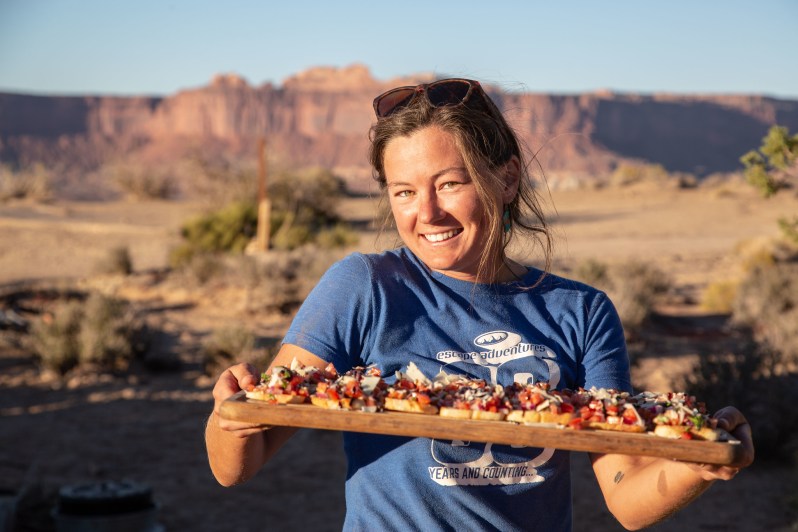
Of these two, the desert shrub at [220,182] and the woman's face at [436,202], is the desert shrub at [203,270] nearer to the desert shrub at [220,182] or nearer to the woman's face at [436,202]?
the desert shrub at [220,182]

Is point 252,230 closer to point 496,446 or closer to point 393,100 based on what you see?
point 393,100

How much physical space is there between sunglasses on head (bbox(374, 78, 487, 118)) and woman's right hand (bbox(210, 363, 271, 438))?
665mm

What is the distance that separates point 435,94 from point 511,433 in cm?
81

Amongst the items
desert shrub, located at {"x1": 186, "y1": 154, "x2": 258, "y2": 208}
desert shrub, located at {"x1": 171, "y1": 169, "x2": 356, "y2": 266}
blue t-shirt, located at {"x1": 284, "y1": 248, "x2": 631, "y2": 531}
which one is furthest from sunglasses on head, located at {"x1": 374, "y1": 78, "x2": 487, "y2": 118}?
desert shrub, located at {"x1": 186, "y1": 154, "x2": 258, "y2": 208}

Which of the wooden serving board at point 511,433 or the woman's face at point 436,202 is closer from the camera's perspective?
the wooden serving board at point 511,433

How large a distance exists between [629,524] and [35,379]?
9.11 m

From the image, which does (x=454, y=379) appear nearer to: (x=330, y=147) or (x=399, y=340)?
(x=399, y=340)

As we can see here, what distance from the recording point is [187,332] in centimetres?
1283

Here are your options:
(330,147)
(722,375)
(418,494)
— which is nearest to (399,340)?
(418,494)

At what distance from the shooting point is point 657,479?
187 cm

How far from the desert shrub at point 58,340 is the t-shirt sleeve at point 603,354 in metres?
8.94

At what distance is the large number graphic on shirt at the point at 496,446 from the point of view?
1865 mm

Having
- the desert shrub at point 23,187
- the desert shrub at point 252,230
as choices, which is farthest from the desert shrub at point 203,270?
the desert shrub at point 23,187

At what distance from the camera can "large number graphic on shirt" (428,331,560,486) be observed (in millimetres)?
1865
